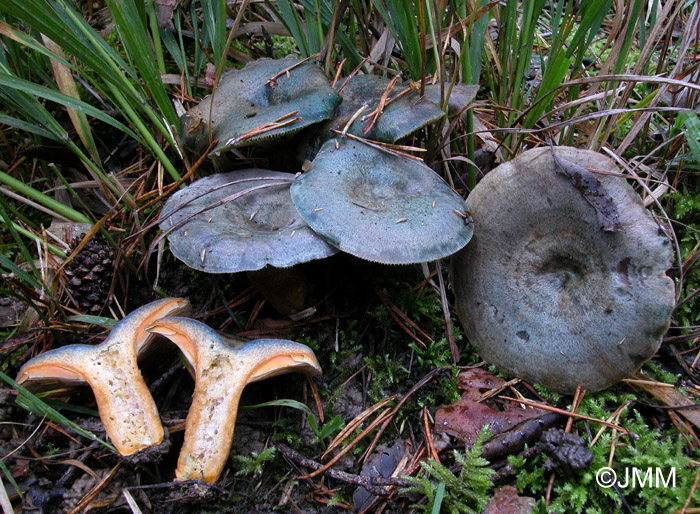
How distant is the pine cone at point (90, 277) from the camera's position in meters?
2.19

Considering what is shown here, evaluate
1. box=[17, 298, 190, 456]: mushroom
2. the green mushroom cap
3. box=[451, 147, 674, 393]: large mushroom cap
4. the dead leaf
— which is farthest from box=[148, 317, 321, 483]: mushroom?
the dead leaf

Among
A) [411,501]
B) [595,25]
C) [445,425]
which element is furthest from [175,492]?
[595,25]

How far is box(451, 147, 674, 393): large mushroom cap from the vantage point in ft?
6.01

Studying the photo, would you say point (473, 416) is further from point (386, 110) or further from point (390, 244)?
point (386, 110)

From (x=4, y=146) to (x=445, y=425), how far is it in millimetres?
2849

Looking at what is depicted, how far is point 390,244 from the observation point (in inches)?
69.9

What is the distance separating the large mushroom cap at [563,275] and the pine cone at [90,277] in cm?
168

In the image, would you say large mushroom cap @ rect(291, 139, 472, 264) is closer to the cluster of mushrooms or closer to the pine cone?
the cluster of mushrooms

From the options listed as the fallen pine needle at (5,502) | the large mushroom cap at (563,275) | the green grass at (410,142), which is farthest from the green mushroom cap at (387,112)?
the fallen pine needle at (5,502)

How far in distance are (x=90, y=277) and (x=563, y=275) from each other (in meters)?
2.14

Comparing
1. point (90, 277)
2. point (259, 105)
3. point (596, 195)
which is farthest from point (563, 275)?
point (90, 277)

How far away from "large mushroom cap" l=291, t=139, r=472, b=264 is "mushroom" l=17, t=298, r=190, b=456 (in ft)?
2.73

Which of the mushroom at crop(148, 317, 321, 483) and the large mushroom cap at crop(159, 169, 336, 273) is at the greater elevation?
the large mushroom cap at crop(159, 169, 336, 273)

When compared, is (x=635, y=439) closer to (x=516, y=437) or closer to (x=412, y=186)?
(x=516, y=437)
